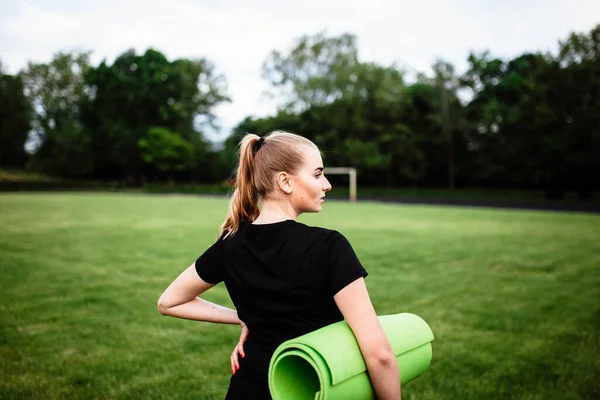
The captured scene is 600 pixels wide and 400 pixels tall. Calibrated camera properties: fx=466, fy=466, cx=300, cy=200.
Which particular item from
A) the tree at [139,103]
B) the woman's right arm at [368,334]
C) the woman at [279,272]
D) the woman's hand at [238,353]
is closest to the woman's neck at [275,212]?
the woman at [279,272]

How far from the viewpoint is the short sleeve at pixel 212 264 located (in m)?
1.85

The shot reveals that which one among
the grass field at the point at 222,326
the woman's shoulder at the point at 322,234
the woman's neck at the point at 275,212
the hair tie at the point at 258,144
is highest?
the hair tie at the point at 258,144

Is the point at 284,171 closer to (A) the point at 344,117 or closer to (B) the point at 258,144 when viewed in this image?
(B) the point at 258,144

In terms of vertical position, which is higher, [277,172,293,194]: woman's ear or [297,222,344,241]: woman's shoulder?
[277,172,293,194]: woman's ear

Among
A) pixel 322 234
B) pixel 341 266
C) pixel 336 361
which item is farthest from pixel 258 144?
pixel 336 361

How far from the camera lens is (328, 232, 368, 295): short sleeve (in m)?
1.52

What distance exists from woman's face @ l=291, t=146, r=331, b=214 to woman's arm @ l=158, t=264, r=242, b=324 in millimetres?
540

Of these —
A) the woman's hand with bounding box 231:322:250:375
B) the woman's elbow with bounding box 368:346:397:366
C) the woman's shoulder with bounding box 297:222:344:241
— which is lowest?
the woman's hand with bounding box 231:322:250:375

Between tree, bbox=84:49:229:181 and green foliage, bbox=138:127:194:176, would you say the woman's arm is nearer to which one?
green foliage, bbox=138:127:194:176

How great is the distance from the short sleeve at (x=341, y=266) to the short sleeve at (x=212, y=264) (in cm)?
52

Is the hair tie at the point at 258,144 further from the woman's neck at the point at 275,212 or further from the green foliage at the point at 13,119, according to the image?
the green foliage at the point at 13,119

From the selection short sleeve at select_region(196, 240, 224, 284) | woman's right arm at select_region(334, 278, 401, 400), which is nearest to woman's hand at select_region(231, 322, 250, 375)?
short sleeve at select_region(196, 240, 224, 284)

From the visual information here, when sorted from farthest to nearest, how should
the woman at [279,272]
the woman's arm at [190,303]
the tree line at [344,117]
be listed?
1. the tree line at [344,117]
2. the woman's arm at [190,303]
3. the woman at [279,272]

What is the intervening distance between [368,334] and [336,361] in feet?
0.49
